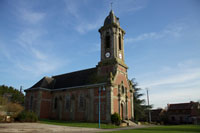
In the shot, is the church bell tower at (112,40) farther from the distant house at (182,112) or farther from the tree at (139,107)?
the distant house at (182,112)

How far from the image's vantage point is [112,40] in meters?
37.5

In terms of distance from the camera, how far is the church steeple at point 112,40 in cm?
3688

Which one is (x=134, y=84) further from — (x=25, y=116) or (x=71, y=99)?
(x=25, y=116)

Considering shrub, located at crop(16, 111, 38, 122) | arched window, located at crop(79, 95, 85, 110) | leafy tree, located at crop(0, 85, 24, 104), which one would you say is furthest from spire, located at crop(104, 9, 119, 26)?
leafy tree, located at crop(0, 85, 24, 104)

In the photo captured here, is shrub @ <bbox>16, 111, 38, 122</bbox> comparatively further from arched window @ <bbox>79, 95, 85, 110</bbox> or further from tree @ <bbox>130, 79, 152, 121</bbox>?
tree @ <bbox>130, 79, 152, 121</bbox>

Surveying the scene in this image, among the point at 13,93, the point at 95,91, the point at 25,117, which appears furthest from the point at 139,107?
the point at 13,93

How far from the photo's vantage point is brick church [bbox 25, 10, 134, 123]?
32.1 meters

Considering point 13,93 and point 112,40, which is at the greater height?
point 112,40

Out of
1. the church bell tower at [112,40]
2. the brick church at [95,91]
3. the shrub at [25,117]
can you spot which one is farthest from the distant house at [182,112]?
the shrub at [25,117]

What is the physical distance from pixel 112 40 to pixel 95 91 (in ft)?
39.5

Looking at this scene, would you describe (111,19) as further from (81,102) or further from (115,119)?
(115,119)

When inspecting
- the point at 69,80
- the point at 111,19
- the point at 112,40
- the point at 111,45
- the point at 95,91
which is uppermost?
the point at 111,19

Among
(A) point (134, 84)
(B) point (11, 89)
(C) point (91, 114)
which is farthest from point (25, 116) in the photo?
(B) point (11, 89)

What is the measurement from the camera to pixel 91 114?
3247 cm
